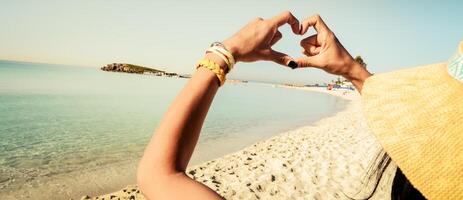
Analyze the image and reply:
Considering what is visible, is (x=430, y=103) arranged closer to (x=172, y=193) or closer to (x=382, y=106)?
(x=382, y=106)

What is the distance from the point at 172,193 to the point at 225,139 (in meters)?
11.6

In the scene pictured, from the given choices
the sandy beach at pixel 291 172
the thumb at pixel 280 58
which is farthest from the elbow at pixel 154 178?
the sandy beach at pixel 291 172

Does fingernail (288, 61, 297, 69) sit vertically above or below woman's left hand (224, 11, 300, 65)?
below

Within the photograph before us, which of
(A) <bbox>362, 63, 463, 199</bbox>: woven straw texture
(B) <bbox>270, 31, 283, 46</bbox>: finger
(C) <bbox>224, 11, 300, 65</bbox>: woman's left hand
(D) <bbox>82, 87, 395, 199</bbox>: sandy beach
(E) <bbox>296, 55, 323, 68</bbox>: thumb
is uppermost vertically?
(C) <bbox>224, 11, 300, 65</bbox>: woman's left hand

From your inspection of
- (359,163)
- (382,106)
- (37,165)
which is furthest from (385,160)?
(37,165)

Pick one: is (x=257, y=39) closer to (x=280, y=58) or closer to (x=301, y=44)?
(x=280, y=58)

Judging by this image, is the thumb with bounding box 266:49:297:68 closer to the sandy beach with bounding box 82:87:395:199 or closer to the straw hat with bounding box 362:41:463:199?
the straw hat with bounding box 362:41:463:199

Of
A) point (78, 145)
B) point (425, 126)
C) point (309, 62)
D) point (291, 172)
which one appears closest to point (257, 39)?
point (309, 62)

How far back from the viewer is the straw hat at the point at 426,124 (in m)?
0.85

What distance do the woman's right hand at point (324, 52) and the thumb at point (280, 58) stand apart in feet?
0.44

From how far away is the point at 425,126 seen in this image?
94 cm

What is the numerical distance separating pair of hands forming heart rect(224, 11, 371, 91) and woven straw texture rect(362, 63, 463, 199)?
32 centimetres

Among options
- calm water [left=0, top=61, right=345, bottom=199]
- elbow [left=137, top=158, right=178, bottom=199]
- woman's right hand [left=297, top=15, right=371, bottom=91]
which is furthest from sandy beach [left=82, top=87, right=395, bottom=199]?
elbow [left=137, top=158, right=178, bottom=199]

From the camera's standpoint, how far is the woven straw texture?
33.4 inches
